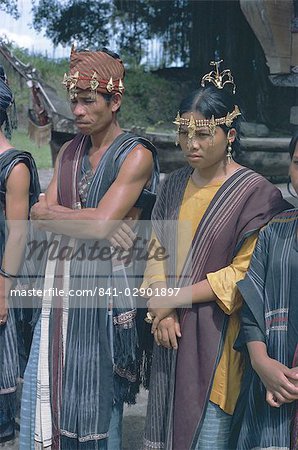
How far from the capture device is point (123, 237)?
2303 mm

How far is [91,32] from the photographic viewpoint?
9898mm

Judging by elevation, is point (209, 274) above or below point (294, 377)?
above

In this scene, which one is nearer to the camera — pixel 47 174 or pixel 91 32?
pixel 47 174

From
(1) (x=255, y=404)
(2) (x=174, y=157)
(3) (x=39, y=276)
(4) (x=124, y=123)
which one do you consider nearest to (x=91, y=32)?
(4) (x=124, y=123)

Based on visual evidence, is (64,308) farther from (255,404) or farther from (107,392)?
(255,404)

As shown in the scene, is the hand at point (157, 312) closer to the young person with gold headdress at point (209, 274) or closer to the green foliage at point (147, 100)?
the young person with gold headdress at point (209, 274)

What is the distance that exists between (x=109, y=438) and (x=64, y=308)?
0.57 m

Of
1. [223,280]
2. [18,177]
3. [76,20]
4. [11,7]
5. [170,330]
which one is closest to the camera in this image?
[223,280]

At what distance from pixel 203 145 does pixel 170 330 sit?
0.69 m

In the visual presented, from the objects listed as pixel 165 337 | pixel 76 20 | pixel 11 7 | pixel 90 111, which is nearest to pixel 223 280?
pixel 165 337

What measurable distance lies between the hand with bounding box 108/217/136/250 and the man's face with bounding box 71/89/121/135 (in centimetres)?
40

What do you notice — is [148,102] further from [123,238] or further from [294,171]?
[294,171]

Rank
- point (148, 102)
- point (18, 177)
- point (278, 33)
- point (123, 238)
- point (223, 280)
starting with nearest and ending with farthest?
point (223, 280), point (123, 238), point (18, 177), point (278, 33), point (148, 102)

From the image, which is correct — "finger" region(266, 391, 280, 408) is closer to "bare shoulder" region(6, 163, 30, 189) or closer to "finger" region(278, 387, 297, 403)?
"finger" region(278, 387, 297, 403)
